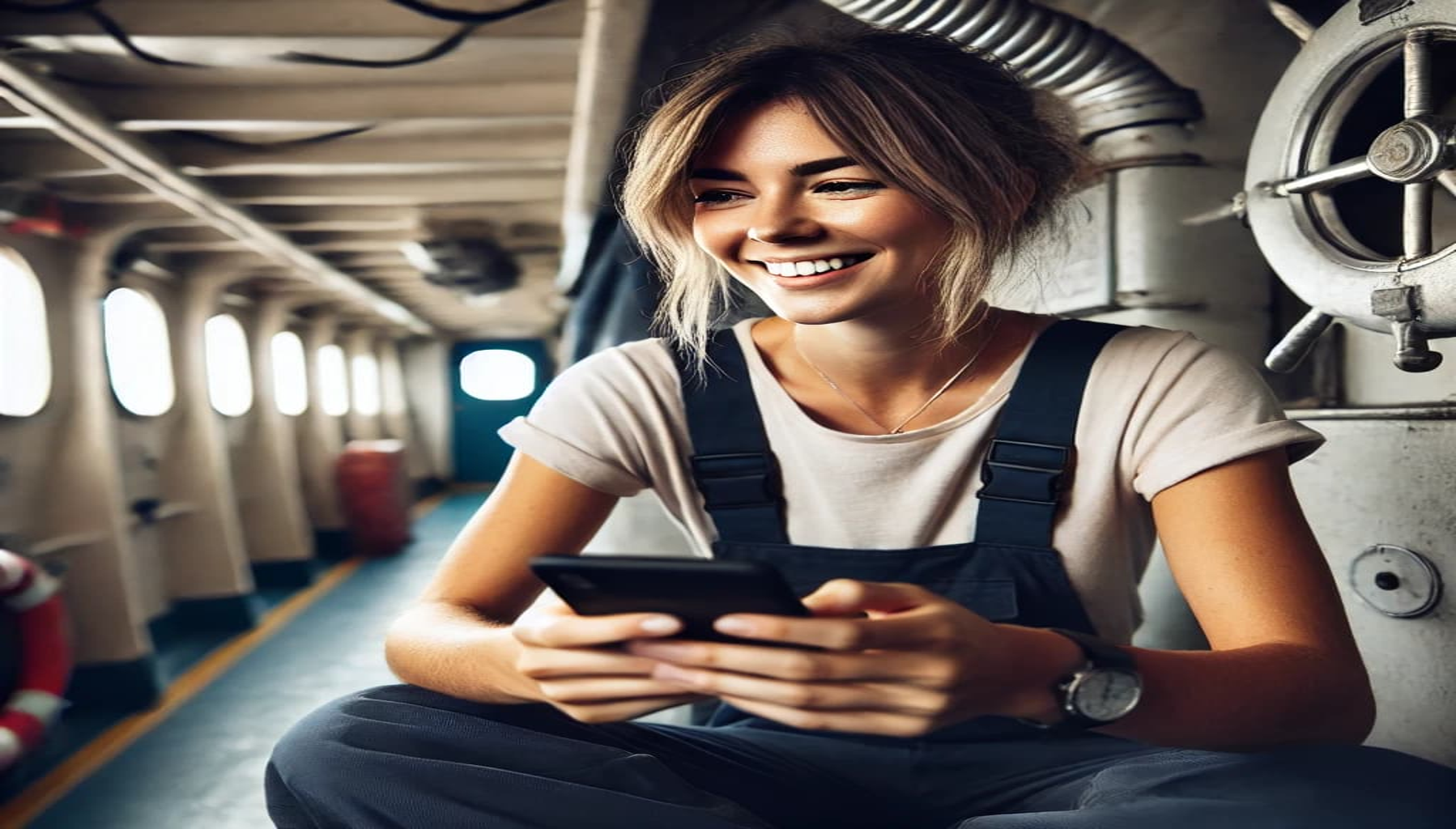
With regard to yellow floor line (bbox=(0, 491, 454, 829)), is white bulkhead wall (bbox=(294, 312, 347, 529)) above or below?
above

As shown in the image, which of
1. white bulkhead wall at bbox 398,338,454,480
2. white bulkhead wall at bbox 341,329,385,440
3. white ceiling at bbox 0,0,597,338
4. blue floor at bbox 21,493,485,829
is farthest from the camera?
white bulkhead wall at bbox 398,338,454,480

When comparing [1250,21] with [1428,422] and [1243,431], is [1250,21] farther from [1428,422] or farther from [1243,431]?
[1243,431]

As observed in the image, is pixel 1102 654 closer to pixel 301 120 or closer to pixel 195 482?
pixel 301 120

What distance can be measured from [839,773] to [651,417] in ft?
1.80

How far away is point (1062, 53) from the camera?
2031 millimetres

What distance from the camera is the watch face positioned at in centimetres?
101

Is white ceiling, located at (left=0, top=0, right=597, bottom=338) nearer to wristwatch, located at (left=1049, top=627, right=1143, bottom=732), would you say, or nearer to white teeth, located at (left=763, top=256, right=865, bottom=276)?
white teeth, located at (left=763, top=256, right=865, bottom=276)

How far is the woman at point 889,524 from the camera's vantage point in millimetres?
1073

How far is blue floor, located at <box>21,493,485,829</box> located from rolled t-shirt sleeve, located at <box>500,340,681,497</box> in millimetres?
2004

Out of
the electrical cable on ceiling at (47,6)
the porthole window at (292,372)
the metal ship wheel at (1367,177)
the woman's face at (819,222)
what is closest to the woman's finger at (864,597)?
the woman's face at (819,222)

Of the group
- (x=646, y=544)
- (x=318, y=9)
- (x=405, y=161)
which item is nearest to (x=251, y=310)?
(x=405, y=161)

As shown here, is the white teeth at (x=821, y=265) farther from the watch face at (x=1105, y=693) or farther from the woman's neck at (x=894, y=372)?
the watch face at (x=1105, y=693)

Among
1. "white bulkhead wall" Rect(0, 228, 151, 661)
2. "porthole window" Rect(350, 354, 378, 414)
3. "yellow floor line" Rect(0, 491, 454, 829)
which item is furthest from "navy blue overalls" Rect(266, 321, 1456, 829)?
"porthole window" Rect(350, 354, 378, 414)

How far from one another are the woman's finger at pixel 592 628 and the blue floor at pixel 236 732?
7.53ft
